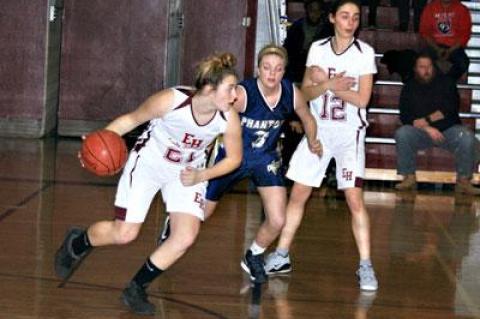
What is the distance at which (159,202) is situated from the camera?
994 cm

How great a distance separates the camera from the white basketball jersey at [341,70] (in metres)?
6.96

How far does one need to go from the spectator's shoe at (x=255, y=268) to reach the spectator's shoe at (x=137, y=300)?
110 cm

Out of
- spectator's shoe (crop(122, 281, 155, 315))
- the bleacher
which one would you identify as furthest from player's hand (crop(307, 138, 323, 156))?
the bleacher

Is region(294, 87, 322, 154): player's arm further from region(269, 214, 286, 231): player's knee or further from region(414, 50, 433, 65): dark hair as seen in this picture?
region(414, 50, 433, 65): dark hair

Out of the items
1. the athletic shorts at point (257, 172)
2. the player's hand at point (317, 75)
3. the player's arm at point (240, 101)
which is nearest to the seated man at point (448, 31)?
the player's hand at point (317, 75)

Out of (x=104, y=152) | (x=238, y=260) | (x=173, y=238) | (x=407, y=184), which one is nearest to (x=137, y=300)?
(x=173, y=238)

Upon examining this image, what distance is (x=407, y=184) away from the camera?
1154 cm

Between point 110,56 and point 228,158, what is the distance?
8.34 meters

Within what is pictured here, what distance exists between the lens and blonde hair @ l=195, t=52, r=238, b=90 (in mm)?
5840

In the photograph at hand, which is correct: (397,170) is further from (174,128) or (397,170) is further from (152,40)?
(174,128)

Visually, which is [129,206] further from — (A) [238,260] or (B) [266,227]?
(A) [238,260]

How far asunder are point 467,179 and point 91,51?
4.93m

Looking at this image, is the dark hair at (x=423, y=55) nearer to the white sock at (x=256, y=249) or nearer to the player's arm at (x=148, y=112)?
the white sock at (x=256, y=249)

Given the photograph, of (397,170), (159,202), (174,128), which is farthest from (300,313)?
(397,170)
